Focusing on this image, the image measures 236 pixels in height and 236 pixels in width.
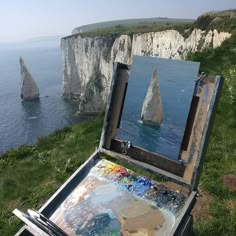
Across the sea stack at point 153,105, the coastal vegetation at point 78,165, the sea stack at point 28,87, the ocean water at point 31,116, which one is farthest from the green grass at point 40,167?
the sea stack at point 28,87

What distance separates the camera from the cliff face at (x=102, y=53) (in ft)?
141

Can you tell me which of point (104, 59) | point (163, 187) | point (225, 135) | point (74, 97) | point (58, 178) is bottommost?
point (74, 97)

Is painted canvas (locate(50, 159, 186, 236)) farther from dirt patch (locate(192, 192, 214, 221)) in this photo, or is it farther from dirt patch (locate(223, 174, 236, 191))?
dirt patch (locate(223, 174, 236, 191))

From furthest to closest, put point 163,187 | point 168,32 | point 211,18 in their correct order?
point 168,32, point 211,18, point 163,187

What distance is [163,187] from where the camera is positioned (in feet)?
18.9

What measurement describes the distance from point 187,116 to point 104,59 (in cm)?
7142

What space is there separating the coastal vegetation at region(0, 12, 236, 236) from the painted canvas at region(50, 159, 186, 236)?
1.68 meters

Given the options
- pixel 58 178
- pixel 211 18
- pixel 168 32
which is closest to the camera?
pixel 58 178

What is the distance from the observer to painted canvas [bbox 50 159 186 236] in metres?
5.20

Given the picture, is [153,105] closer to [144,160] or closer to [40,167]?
[144,160]

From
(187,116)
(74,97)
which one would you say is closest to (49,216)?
(187,116)

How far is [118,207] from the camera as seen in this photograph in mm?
5535

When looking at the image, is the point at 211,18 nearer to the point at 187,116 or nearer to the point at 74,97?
the point at 187,116

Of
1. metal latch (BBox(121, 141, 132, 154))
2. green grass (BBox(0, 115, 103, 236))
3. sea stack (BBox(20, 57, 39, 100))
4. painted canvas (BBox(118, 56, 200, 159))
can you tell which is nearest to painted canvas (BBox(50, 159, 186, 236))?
metal latch (BBox(121, 141, 132, 154))
